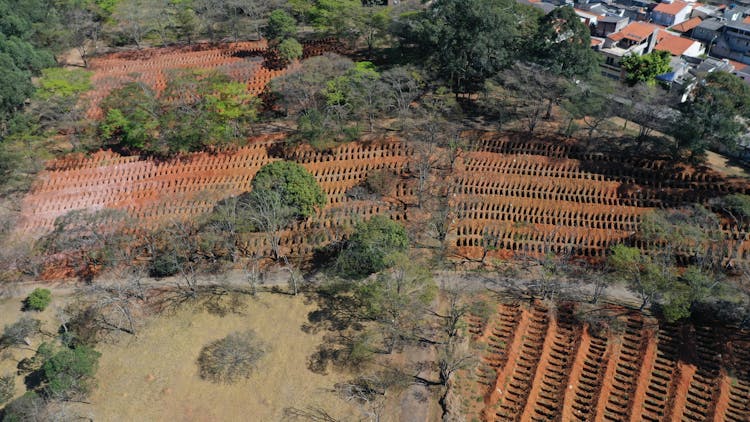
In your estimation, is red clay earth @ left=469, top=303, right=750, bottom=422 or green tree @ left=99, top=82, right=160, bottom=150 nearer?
red clay earth @ left=469, top=303, right=750, bottom=422

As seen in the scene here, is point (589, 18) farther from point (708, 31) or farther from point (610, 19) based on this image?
point (708, 31)

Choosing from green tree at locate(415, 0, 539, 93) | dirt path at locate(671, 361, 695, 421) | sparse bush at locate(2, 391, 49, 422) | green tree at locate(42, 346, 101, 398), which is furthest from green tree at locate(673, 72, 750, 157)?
sparse bush at locate(2, 391, 49, 422)

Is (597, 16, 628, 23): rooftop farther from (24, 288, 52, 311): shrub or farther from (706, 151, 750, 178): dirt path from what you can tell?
(24, 288, 52, 311): shrub

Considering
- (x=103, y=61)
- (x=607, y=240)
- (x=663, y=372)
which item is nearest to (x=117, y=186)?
(x=103, y=61)

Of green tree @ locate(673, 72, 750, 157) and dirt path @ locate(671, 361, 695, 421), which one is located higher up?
green tree @ locate(673, 72, 750, 157)

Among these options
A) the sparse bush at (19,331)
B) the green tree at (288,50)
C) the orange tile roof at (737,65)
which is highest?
the orange tile roof at (737,65)

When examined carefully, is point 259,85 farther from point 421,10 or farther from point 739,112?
point 739,112

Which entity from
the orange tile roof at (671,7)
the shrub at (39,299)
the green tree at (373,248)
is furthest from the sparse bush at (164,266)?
the orange tile roof at (671,7)

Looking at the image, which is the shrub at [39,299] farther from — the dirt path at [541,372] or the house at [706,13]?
the house at [706,13]
